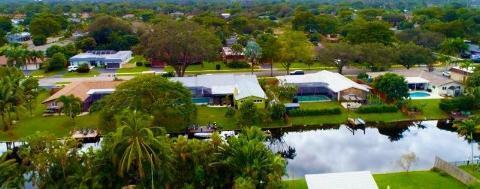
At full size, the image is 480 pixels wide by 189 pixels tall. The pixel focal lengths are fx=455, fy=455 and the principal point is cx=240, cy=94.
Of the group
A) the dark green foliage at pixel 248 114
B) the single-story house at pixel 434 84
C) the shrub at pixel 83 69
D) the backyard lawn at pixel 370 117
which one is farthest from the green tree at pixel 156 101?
the shrub at pixel 83 69

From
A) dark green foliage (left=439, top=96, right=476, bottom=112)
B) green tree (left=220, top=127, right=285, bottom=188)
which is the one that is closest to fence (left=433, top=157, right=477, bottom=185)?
green tree (left=220, top=127, right=285, bottom=188)

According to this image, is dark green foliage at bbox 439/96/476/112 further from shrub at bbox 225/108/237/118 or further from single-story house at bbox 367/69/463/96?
shrub at bbox 225/108/237/118

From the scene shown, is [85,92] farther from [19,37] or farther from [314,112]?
[19,37]

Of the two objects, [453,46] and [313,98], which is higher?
[453,46]

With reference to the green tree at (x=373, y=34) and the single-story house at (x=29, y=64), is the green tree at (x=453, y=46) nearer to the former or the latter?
the green tree at (x=373, y=34)

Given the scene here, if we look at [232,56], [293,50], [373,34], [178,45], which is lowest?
[232,56]

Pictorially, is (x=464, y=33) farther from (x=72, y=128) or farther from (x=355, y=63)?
(x=72, y=128)

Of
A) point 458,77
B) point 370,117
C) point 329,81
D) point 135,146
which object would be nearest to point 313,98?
point 329,81
